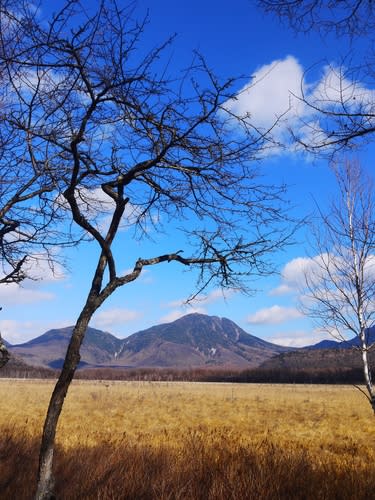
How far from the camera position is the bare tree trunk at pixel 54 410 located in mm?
3850

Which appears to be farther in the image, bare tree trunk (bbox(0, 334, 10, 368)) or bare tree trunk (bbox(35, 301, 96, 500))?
bare tree trunk (bbox(0, 334, 10, 368))

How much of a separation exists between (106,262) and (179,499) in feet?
7.88

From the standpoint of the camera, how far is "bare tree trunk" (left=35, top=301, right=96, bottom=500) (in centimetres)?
385

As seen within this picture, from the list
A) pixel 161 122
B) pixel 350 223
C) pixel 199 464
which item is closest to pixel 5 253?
pixel 161 122

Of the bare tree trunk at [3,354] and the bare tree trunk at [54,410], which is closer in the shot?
the bare tree trunk at [54,410]

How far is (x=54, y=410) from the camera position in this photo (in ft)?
13.0

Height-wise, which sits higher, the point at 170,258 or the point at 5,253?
the point at 5,253

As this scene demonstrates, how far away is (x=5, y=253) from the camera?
6.60 m

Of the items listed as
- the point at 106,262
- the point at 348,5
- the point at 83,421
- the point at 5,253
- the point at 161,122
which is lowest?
the point at 83,421

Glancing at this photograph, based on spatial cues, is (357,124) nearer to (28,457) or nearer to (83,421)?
(28,457)

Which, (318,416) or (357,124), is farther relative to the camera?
(318,416)

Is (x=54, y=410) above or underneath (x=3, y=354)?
underneath

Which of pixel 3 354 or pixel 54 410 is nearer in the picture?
pixel 54 410

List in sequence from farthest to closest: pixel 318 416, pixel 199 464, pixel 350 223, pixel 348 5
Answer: pixel 318 416 < pixel 350 223 < pixel 199 464 < pixel 348 5
